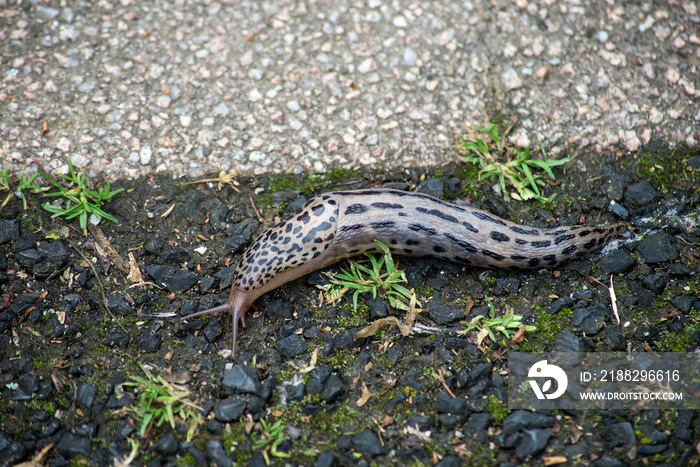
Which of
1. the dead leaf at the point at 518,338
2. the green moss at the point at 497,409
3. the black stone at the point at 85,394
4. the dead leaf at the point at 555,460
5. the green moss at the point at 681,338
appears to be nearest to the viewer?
the dead leaf at the point at 555,460

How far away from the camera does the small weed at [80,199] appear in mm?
4070

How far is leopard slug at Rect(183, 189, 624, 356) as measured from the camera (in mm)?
3814

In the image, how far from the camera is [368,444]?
3.15 meters

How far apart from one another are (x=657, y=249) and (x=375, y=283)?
222cm

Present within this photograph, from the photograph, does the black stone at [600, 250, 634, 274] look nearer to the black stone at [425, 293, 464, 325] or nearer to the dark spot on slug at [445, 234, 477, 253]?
the dark spot on slug at [445, 234, 477, 253]

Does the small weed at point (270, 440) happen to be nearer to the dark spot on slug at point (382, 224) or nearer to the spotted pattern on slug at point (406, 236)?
the spotted pattern on slug at point (406, 236)

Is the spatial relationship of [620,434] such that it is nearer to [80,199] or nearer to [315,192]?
[315,192]

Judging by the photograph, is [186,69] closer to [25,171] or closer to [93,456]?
[25,171]

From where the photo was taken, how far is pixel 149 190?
14.0 ft

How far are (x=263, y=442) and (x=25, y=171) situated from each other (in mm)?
3063

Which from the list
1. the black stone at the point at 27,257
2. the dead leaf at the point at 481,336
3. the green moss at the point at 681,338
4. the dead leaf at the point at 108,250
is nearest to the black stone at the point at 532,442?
the dead leaf at the point at 481,336

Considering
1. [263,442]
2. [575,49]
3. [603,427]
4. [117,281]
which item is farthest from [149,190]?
[575,49]

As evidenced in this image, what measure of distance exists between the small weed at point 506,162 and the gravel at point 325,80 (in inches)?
6.5

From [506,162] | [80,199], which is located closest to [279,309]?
[80,199]
